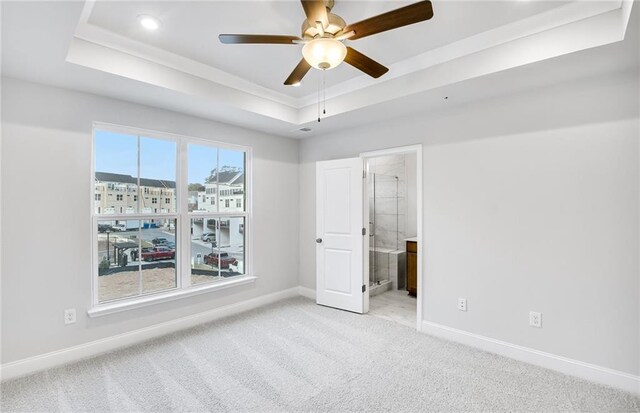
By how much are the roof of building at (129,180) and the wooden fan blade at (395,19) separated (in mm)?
2619

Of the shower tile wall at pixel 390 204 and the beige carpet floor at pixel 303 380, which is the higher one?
the shower tile wall at pixel 390 204

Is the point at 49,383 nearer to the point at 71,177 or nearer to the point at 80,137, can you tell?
the point at 71,177

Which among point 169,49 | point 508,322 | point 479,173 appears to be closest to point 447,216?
point 479,173

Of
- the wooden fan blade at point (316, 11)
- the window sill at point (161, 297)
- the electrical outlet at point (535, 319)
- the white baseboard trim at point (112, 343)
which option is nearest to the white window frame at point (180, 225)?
the window sill at point (161, 297)

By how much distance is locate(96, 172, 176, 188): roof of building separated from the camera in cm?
306

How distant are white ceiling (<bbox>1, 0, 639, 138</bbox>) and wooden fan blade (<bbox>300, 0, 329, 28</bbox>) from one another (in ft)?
1.66

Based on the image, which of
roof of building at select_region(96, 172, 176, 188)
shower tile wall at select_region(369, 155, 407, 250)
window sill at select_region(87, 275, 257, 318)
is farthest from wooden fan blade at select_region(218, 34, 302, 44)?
shower tile wall at select_region(369, 155, 407, 250)

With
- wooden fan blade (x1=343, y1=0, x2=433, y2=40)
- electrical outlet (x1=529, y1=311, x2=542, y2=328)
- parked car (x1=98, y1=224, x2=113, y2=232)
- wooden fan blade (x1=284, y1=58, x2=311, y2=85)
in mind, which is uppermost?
wooden fan blade (x1=343, y1=0, x2=433, y2=40)

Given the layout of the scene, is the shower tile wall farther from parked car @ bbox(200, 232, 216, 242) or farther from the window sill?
parked car @ bbox(200, 232, 216, 242)

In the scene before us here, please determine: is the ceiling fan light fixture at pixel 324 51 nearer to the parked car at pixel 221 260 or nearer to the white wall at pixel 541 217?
the white wall at pixel 541 217

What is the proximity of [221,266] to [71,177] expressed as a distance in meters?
1.85

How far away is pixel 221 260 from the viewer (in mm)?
4004

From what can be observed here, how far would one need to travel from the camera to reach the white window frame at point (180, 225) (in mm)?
2959

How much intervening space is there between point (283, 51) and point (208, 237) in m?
2.33
